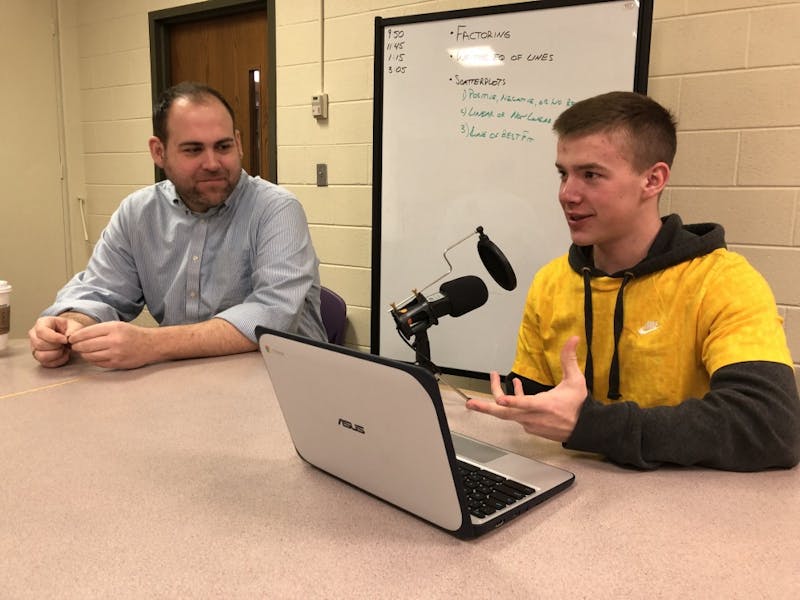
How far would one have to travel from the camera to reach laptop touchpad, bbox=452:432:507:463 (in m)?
1.02

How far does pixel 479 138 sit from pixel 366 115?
68 centimetres

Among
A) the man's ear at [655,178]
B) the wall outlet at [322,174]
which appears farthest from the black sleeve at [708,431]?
the wall outlet at [322,174]

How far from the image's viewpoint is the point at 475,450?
3.45 feet

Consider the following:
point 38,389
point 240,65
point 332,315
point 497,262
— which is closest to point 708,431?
point 497,262

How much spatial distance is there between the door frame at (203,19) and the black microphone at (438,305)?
215 centimetres

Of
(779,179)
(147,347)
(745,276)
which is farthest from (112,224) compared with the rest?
(779,179)

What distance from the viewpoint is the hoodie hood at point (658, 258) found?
127 cm

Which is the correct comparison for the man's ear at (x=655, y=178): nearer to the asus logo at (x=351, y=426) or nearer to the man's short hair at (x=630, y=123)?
the man's short hair at (x=630, y=123)

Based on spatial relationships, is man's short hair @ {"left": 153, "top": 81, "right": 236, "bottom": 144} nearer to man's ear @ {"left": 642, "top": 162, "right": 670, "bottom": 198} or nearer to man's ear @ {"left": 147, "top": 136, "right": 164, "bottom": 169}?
man's ear @ {"left": 147, "top": 136, "right": 164, "bottom": 169}

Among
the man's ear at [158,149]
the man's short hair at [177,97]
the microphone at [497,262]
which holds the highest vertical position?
the man's short hair at [177,97]

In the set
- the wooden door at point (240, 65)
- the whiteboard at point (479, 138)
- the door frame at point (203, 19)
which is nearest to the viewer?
the whiteboard at point (479, 138)

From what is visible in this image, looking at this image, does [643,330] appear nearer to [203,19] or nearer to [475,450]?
[475,450]

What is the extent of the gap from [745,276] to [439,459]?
77cm

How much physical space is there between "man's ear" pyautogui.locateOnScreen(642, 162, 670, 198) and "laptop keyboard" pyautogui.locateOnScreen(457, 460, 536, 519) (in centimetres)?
72
